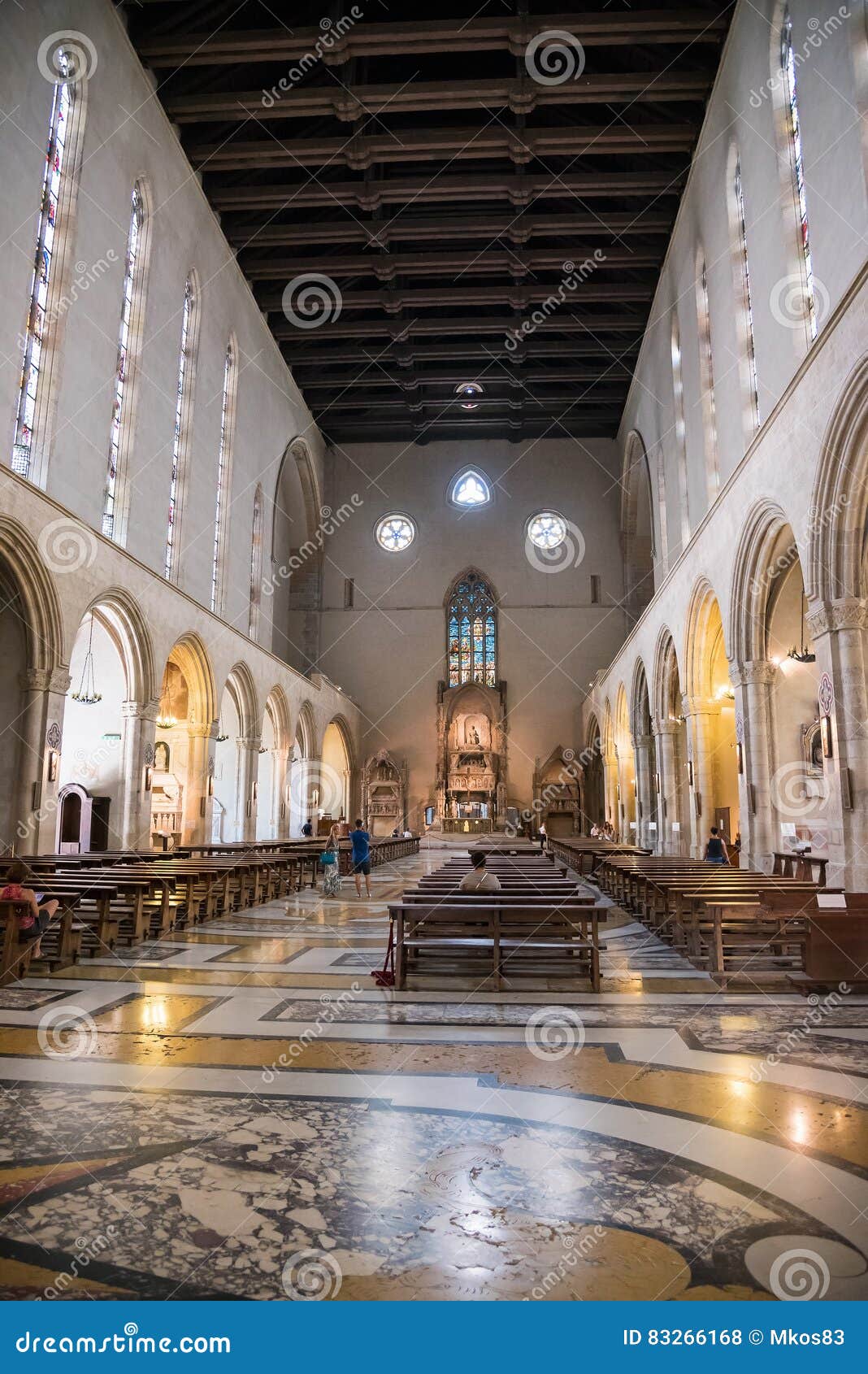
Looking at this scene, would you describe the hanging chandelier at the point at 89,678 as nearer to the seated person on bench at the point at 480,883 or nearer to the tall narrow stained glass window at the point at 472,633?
the seated person on bench at the point at 480,883

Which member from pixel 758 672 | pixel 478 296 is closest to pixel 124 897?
pixel 758 672

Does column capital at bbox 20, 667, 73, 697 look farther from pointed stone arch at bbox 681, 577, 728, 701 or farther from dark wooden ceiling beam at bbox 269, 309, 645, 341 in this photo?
dark wooden ceiling beam at bbox 269, 309, 645, 341

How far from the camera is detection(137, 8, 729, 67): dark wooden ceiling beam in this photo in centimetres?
1440

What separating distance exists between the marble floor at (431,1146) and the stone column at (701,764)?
9425 millimetres

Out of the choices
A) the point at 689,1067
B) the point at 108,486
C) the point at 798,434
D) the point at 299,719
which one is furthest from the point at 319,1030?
the point at 299,719

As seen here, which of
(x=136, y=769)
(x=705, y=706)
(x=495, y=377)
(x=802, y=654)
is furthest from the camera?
(x=495, y=377)

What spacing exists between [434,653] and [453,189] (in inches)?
667

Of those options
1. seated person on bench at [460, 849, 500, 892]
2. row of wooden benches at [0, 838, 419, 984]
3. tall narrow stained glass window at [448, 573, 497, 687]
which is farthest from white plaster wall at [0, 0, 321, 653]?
tall narrow stained glass window at [448, 573, 497, 687]

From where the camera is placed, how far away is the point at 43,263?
12930 mm

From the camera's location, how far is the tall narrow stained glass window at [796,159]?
10.8m

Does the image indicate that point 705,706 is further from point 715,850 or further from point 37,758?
point 37,758

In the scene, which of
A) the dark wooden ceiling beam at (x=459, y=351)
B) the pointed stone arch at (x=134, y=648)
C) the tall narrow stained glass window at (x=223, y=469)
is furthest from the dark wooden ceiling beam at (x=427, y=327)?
the pointed stone arch at (x=134, y=648)

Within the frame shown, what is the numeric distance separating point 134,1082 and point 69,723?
49.4 ft

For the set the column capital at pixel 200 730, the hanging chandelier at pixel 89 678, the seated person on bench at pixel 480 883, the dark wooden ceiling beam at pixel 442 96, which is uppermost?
the dark wooden ceiling beam at pixel 442 96
